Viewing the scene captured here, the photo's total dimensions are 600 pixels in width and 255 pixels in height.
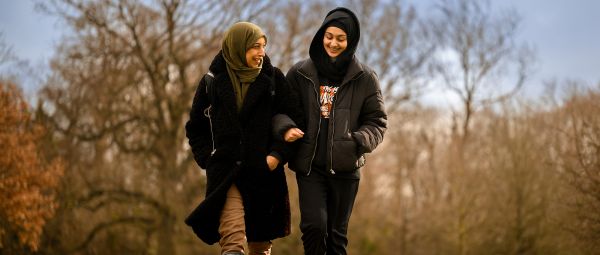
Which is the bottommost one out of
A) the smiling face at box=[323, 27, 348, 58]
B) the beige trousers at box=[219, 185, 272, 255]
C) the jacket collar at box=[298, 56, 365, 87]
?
the beige trousers at box=[219, 185, 272, 255]

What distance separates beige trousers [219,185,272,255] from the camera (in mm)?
5531

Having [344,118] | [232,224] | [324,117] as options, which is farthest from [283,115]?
[232,224]

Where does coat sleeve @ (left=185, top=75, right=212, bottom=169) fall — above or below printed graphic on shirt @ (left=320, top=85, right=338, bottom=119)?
below

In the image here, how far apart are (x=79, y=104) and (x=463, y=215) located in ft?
40.3

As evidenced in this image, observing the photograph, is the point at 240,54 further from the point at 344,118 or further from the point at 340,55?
the point at 344,118

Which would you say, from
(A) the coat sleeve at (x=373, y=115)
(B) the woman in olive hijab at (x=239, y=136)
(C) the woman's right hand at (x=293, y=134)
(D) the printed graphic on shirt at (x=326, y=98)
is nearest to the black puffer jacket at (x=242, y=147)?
(B) the woman in olive hijab at (x=239, y=136)

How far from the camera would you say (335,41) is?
5934mm

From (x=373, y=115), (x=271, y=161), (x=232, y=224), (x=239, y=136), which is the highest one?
(x=373, y=115)

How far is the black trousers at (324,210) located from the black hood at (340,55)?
793mm

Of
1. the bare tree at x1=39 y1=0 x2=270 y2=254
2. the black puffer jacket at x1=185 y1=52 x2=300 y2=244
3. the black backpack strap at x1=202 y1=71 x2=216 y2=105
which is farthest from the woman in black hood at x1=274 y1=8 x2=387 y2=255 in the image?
the bare tree at x1=39 y1=0 x2=270 y2=254

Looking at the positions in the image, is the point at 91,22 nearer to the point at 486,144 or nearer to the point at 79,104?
the point at 79,104

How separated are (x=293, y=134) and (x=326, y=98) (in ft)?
1.60

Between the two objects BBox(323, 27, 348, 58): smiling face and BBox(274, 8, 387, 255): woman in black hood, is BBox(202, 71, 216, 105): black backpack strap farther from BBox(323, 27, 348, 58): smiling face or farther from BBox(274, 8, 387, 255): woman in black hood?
BBox(323, 27, 348, 58): smiling face

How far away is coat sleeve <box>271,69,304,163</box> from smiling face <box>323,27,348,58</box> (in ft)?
1.40
